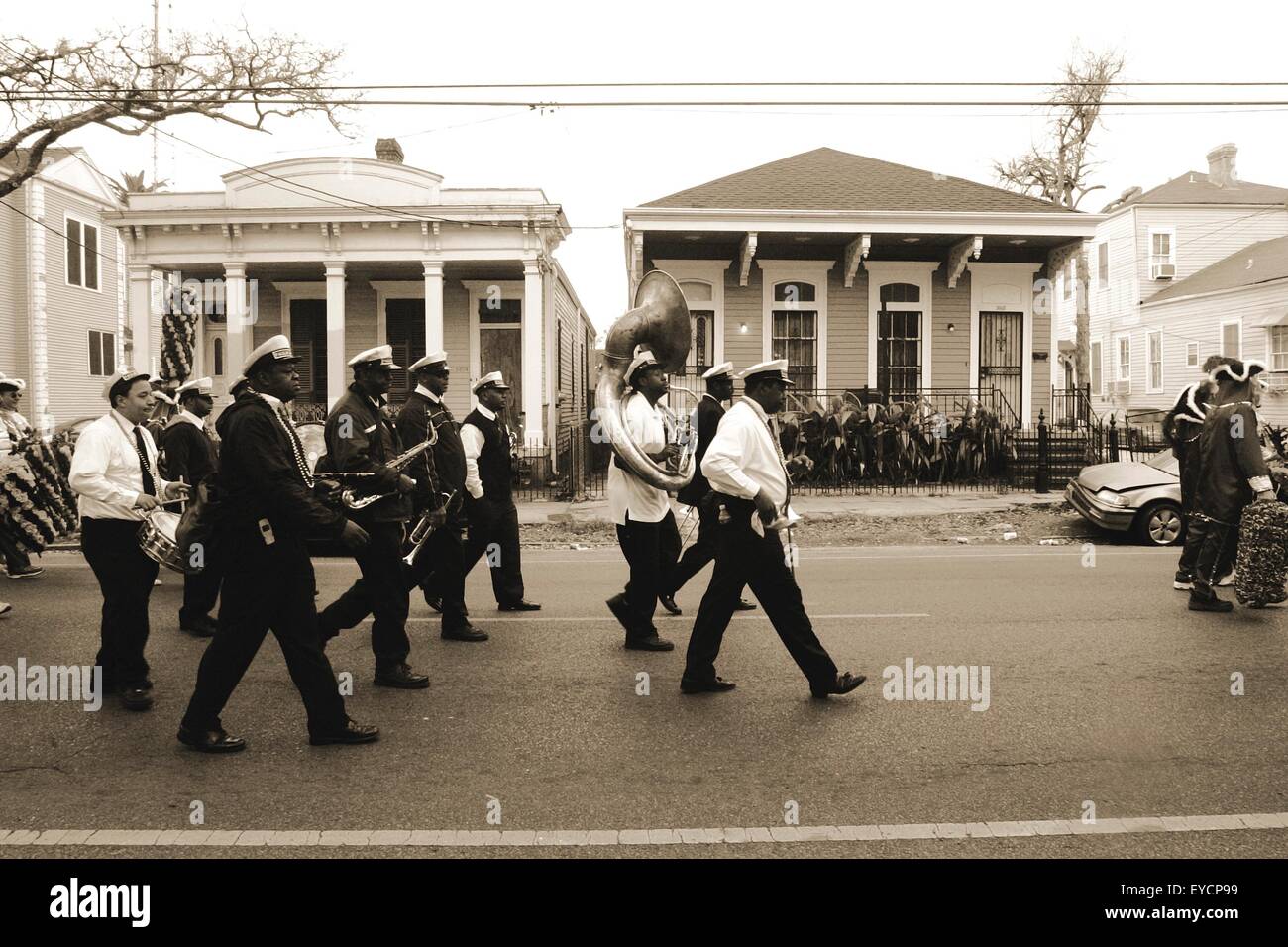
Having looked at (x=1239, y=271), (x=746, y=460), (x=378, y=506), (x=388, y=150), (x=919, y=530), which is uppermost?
(x=388, y=150)

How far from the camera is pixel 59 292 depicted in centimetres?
2761

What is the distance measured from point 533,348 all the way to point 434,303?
204 cm

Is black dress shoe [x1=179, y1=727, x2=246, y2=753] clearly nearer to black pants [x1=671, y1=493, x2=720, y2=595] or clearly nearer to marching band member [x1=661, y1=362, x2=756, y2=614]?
marching band member [x1=661, y1=362, x2=756, y2=614]

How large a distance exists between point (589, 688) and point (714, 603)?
3.11 feet

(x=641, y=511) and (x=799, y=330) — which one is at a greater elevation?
(x=799, y=330)

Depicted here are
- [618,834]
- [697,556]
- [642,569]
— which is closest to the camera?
[618,834]

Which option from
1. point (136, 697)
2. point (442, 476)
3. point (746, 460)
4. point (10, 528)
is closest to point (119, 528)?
point (136, 697)

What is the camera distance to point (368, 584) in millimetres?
6633

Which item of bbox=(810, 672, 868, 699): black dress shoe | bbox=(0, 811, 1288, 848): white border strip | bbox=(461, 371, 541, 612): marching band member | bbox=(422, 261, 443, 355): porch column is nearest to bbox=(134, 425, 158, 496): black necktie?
bbox=(461, 371, 541, 612): marching band member

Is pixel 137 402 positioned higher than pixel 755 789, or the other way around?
pixel 137 402

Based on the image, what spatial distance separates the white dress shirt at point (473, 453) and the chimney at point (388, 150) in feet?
52.2

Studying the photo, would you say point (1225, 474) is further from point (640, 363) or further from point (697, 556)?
point (640, 363)
